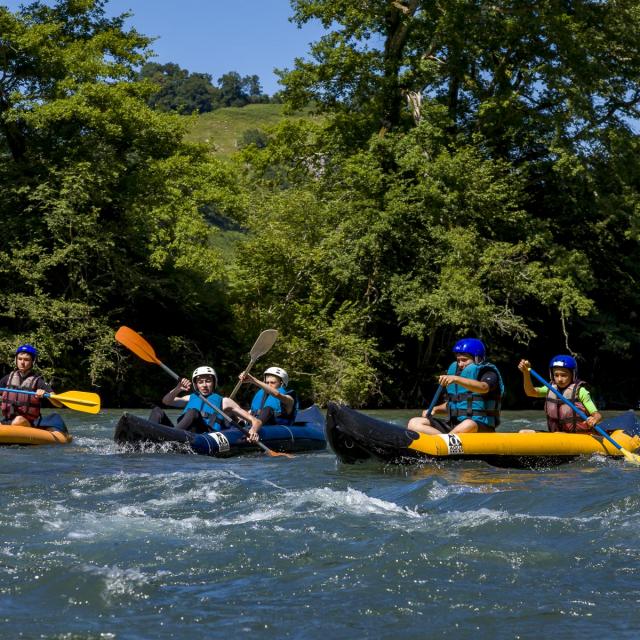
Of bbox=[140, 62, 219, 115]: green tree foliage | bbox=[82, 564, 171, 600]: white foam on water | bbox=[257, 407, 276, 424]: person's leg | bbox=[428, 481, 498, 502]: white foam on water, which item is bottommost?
bbox=[82, 564, 171, 600]: white foam on water

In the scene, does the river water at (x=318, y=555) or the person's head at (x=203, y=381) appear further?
the person's head at (x=203, y=381)

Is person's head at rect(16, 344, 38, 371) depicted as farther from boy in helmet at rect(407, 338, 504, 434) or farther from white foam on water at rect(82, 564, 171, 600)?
white foam on water at rect(82, 564, 171, 600)

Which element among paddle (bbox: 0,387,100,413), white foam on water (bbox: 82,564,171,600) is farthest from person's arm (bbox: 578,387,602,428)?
white foam on water (bbox: 82,564,171,600)

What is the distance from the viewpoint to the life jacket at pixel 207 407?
11.1m

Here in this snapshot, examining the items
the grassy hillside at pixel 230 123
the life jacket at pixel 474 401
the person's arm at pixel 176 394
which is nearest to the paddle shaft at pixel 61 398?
the person's arm at pixel 176 394

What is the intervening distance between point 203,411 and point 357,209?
1095 cm

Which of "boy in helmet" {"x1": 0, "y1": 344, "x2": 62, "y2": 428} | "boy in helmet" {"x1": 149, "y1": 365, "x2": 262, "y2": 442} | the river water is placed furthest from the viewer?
"boy in helmet" {"x1": 0, "y1": 344, "x2": 62, "y2": 428}

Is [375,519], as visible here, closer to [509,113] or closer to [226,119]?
[509,113]

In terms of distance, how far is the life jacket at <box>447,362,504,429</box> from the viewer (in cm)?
975

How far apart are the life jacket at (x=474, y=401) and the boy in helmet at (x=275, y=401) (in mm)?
2180

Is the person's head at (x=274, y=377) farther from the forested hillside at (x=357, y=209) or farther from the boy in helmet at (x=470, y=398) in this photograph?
the forested hillside at (x=357, y=209)

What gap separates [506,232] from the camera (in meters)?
21.6

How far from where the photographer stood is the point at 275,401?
38.9 ft

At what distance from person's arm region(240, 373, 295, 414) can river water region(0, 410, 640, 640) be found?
2.29m
